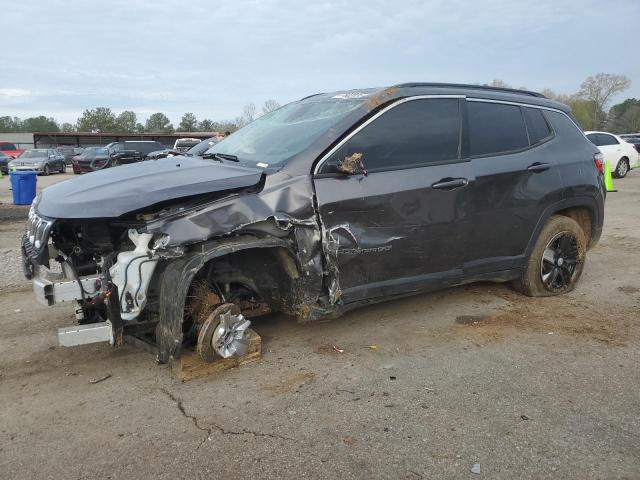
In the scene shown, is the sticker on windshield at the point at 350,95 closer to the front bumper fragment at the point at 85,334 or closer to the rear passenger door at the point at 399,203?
the rear passenger door at the point at 399,203

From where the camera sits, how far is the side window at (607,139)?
18031 millimetres

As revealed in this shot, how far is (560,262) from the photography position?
5199 mm

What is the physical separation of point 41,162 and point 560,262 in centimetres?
2821

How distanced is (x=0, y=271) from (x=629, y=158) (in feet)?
63.3

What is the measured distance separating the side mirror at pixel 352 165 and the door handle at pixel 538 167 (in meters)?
1.80

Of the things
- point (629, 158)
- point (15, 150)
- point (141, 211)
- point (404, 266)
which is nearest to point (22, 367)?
point (141, 211)

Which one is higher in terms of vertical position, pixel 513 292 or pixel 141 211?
pixel 141 211

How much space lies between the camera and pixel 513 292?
541 centimetres

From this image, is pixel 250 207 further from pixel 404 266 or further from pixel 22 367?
pixel 22 367

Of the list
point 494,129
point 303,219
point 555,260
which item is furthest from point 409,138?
point 555,260

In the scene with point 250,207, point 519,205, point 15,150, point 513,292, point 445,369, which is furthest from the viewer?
point 15,150

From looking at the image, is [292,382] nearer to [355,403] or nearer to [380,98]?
[355,403]

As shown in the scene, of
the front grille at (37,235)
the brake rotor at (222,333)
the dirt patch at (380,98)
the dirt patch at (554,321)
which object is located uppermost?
the dirt patch at (380,98)

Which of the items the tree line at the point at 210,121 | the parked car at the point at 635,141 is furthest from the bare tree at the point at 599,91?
the parked car at the point at 635,141
